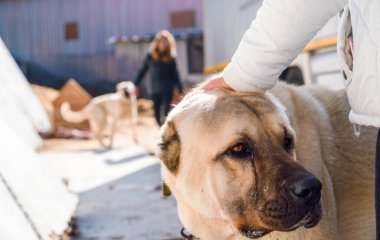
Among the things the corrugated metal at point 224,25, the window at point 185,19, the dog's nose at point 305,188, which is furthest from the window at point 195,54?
the dog's nose at point 305,188

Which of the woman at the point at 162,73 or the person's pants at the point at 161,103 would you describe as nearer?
the woman at the point at 162,73

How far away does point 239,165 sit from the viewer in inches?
79.3

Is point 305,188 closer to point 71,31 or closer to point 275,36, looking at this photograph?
point 275,36

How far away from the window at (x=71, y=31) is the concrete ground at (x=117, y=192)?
13.8m

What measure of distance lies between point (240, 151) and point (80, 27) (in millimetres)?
21612

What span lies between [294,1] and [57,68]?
21521 mm

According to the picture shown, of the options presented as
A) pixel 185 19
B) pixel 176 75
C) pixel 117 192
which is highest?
pixel 185 19

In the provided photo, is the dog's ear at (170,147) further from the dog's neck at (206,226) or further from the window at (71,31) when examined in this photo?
the window at (71,31)

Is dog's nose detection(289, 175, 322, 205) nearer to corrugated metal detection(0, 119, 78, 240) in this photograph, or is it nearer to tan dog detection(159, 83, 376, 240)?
tan dog detection(159, 83, 376, 240)

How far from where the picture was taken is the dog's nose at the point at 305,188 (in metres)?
1.78

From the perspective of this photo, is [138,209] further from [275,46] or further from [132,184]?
[275,46]

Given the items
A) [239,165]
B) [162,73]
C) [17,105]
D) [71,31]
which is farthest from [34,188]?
[71,31]

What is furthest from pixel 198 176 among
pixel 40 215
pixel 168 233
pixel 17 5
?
pixel 17 5

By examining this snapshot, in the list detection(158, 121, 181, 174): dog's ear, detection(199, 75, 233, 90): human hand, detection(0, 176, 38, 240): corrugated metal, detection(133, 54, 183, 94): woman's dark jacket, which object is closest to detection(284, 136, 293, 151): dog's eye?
detection(199, 75, 233, 90): human hand
